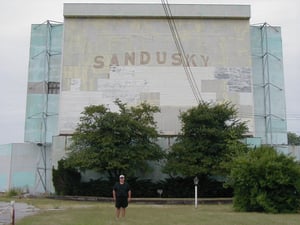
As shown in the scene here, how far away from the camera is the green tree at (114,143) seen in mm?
37781

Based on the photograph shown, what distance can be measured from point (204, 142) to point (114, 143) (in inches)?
286

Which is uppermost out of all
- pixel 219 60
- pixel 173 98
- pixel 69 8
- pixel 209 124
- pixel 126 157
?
pixel 69 8

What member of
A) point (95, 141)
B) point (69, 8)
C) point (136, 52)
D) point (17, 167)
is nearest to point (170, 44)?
point (136, 52)

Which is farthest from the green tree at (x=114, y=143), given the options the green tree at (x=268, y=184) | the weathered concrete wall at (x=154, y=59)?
the green tree at (x=268, y=184)

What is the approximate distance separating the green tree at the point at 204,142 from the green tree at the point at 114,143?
2.02 metres

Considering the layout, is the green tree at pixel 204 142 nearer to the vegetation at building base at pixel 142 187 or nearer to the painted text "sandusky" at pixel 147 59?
the vegetation at building base at pixel 142 187

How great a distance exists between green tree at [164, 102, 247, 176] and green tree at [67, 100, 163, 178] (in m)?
2.02

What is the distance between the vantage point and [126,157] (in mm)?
37531

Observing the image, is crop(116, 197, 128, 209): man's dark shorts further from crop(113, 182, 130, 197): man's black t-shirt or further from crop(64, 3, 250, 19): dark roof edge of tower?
crop(64, 3, 250, 19): dark roof edge of tower

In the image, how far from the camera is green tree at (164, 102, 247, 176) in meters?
37.9

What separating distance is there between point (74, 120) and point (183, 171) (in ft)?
45.6

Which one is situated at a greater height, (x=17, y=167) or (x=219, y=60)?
(x=219, y=60)

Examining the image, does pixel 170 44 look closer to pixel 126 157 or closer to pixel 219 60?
pixel 219 60

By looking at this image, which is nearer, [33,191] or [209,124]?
[209,124]
